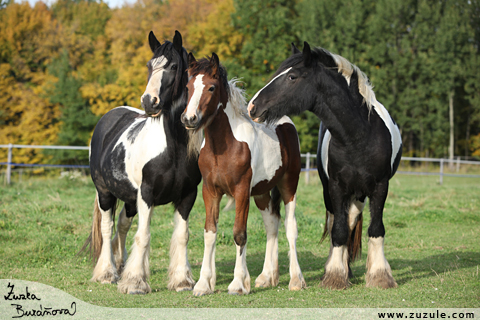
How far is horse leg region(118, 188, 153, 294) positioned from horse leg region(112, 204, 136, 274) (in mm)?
1023

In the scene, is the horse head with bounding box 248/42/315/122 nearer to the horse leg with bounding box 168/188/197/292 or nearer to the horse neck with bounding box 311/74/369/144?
the horse neck with bounding box 311/74/369/144

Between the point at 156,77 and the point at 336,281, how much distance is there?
9.63 ft

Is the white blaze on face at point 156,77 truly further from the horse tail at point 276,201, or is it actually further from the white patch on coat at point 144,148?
the horse tail at point 276,201

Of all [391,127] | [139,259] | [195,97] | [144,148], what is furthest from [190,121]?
[391,127]

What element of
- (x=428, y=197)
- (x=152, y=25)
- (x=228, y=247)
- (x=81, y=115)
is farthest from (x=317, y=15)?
(x=228, y=247)

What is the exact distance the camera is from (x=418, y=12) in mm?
30297

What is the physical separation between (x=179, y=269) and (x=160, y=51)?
2467 mm

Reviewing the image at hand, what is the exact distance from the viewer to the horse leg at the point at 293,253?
4.87 metres

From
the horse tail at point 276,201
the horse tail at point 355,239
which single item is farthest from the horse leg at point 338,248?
the horse tail at point 276,201

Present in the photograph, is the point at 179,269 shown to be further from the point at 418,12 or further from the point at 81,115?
the point at 418,12

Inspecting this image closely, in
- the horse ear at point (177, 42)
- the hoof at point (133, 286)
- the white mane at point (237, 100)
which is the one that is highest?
the horse ear at point (177, 42)

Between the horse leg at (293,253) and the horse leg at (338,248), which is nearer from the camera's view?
the horse leg at (338,248)

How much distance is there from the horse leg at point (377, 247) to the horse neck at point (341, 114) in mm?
621

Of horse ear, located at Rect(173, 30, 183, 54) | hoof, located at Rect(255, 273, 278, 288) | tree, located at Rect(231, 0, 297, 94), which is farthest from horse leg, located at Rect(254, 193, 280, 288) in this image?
tree, located at Rect(231, 0, 297, 94)
